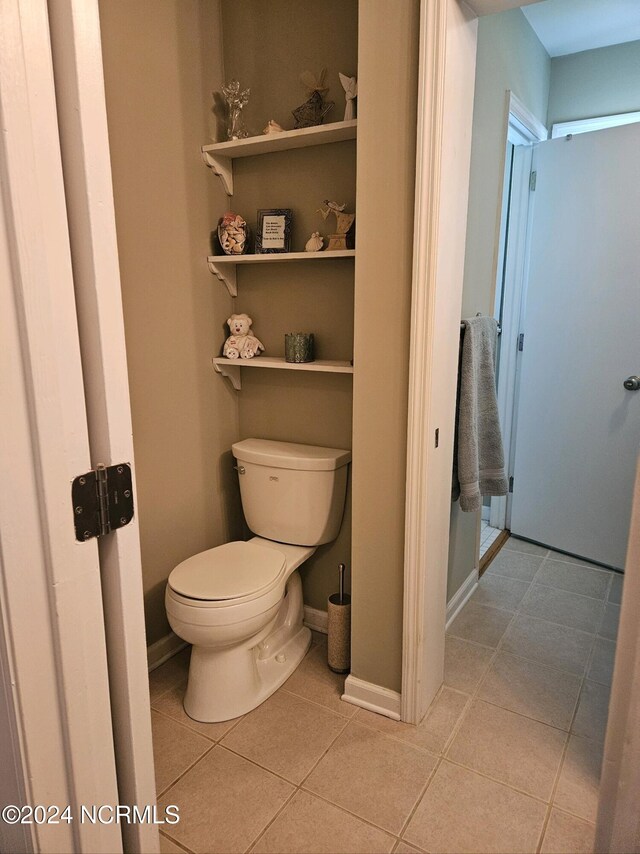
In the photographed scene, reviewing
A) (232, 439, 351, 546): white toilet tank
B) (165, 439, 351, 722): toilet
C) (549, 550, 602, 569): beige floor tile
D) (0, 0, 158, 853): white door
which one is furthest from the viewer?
(549, 550, 602, 569): beige floor tile

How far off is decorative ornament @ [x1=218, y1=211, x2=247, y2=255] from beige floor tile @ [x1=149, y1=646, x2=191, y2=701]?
61.2 inches

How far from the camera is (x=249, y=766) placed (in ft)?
5.67

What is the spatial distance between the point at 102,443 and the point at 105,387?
0.09 metres

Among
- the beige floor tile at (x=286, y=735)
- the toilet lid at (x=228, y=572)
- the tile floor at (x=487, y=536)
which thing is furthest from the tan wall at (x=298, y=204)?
the tile floor at (x=487, y=536)

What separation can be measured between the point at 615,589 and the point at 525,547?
54cm

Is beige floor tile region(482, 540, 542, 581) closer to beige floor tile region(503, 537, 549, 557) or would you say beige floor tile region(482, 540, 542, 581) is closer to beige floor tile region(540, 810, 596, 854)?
beige floor tile region(503, 537, 549, 557)

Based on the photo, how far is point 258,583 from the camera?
6.20ft

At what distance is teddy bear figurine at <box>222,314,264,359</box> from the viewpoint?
2275 millimetres

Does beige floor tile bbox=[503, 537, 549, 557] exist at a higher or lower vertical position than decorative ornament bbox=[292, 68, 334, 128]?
lower

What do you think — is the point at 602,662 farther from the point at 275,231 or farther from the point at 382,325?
the point at 275,231

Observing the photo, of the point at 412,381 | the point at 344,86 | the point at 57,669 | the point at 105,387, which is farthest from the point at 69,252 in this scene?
the point at 344,86

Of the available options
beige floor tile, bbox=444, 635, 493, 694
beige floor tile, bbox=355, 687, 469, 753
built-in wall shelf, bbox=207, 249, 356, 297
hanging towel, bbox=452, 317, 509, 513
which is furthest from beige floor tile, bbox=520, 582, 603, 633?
built-in wall shelf, bbox=207, 249, 356, 297

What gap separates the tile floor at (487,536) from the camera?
10.5ft

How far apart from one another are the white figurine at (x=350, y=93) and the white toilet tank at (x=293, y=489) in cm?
113
